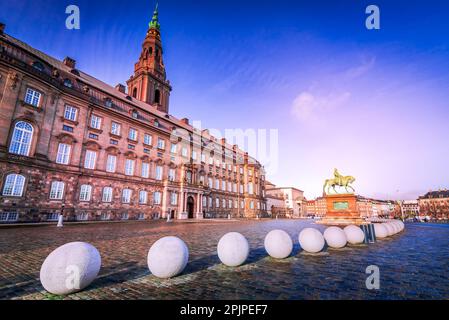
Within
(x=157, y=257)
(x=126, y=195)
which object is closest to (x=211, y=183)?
(x=126, y=195)

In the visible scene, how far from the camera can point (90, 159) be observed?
2781 cm

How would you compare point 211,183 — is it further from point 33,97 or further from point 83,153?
point 33,97

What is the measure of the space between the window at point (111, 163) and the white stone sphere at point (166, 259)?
2775 cm

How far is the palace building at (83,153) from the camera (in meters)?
21.3

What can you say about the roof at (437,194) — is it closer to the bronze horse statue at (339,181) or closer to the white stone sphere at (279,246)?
the bronze horse statue at (339,181)

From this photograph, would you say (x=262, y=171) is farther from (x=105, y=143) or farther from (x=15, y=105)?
(x=15, y=105)

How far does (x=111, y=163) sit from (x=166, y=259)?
28.5 m

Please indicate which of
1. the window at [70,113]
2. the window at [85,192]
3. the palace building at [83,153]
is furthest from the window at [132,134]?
the window at [85,192]

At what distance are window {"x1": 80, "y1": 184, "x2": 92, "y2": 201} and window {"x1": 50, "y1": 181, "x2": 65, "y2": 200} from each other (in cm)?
210

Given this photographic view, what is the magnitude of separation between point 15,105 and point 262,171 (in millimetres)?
59656

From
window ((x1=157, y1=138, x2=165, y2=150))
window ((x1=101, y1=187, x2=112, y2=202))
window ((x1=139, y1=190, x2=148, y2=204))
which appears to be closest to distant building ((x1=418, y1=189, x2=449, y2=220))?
window ((x1=157, y1=138, x2=165, y2=150))

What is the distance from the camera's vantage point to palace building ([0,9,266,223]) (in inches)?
838

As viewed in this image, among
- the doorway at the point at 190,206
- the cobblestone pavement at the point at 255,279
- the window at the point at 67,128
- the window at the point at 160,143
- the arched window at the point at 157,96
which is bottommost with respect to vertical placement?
the cobblestone pavement at the point at 255,279
